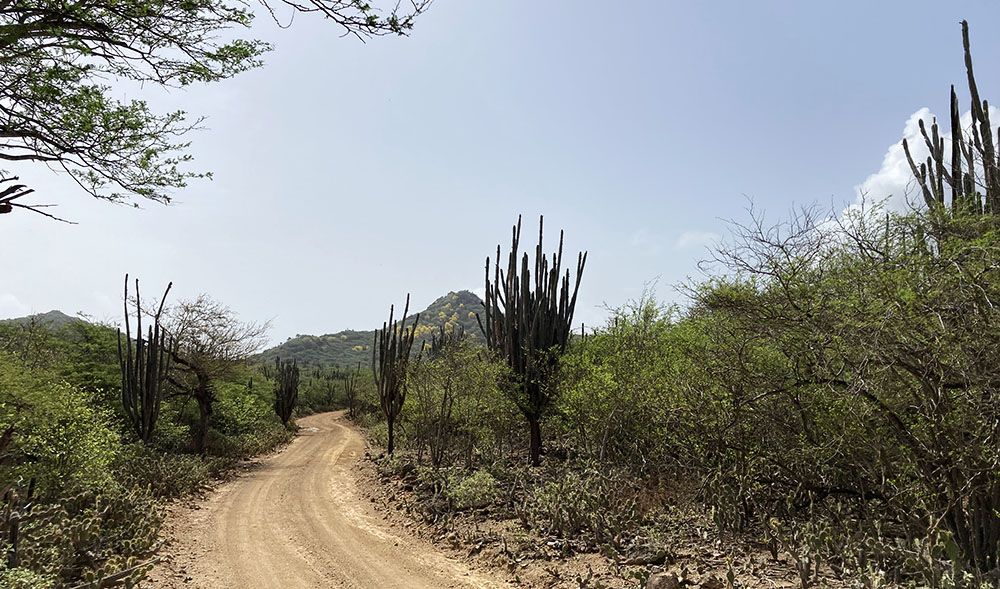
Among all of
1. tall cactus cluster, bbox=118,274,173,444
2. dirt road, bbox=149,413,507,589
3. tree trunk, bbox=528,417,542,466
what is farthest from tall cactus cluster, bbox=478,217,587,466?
tall cactus cluster, bbox=118,274,173,444

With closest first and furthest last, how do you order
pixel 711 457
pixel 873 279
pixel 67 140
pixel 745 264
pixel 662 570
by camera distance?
pixel 67 140
pixel 873 279
pixel 662 570
pixel 745 264
pixel 711 457

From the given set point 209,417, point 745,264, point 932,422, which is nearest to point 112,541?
point 745,264

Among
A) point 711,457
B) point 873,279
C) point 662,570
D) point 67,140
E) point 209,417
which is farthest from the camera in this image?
point 209,417

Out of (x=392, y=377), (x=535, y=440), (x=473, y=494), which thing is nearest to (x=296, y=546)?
Result: (x=473, y=494)

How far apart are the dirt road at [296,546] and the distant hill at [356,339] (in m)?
87.1

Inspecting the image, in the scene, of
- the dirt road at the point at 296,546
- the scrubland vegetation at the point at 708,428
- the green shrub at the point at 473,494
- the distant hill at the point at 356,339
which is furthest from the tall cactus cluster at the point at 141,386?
the distant hill at the point at 356,339

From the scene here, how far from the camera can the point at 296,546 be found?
28.4 feet

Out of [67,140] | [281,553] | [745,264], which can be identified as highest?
[67,140]

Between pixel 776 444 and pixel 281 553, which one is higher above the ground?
pixel 776 444

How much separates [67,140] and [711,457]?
906 cm

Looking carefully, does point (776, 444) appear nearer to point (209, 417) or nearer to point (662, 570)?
point (662, 570)

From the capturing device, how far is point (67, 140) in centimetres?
516

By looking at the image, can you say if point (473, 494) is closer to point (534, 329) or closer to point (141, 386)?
point (534, 329)

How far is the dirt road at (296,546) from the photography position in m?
7.23
